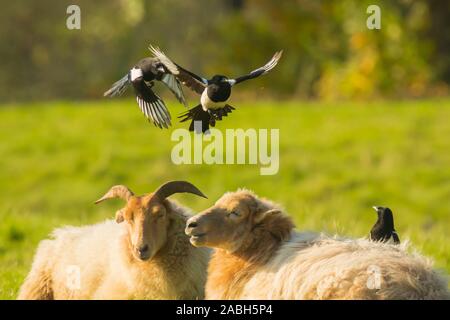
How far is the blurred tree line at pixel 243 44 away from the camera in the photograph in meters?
31.3

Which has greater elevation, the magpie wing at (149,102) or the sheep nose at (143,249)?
the magpie wing at (149,102)

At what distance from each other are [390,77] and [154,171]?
35.5ft

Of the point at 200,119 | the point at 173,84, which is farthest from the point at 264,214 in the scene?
the point at 173,84

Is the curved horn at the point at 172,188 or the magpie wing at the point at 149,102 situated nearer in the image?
the magpie wing at the point at 149,102

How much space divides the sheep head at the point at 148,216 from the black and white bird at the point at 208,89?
35.6 inches

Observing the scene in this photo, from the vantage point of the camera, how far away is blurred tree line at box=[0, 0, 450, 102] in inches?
1234

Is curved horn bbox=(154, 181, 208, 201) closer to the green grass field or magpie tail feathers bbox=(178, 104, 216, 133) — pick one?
magpie tail feathers bbox=(178, 104, 216, 133)

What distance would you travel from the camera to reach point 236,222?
293 inches

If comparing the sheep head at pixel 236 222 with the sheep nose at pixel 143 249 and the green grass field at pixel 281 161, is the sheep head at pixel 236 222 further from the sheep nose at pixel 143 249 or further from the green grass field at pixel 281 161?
the green grass field at pixel 281 161

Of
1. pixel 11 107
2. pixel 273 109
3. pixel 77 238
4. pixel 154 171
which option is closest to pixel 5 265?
pixel 77 238

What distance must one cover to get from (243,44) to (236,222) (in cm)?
2659

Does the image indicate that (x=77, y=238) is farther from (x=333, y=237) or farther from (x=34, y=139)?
(x=34, y=139)

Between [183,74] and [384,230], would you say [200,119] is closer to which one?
[183,74]

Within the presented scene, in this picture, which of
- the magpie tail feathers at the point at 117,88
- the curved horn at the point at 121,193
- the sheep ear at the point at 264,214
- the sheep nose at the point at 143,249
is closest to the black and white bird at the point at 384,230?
the sheep ear at the point at 264,214
